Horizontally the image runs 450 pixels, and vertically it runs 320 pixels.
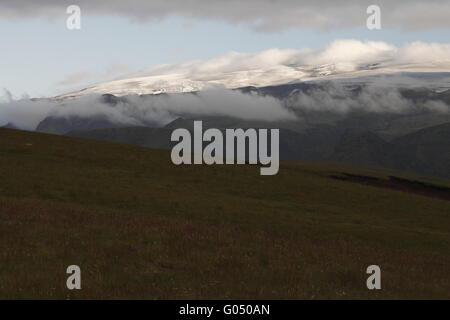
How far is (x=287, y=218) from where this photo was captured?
5069cm

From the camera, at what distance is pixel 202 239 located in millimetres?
30203

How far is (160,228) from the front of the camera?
32.3 metres

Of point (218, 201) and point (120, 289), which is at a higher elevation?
point (218, 201)

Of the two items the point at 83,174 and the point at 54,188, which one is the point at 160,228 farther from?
the point at 83,174

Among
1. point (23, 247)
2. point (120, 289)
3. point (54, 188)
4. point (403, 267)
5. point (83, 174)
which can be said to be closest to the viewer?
point (120, 289)

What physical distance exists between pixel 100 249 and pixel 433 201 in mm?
56737

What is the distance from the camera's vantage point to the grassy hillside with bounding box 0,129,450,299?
22.5 metres

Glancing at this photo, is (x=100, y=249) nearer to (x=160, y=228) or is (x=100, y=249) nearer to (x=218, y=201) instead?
(x=160, y=228)

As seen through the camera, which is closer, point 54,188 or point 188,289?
point 188,289

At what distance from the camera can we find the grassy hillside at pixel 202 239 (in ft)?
73.8

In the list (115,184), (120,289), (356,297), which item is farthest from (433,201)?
(120,289)
